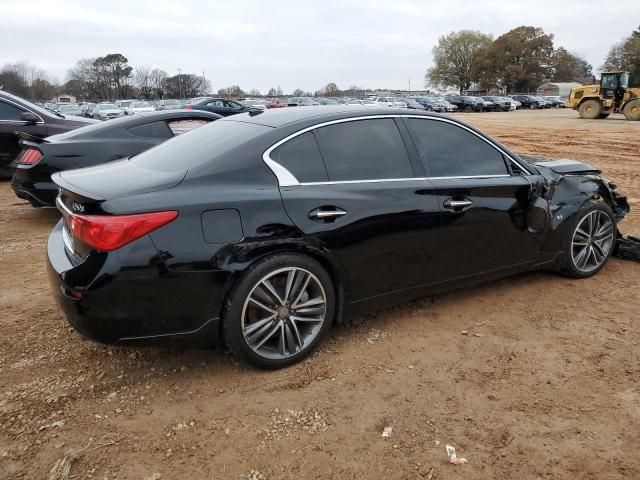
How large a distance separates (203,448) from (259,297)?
83 centimetres

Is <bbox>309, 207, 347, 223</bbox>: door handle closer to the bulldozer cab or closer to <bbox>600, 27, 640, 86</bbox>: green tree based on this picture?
the bulldozer cab

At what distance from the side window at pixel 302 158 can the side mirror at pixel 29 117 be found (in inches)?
261

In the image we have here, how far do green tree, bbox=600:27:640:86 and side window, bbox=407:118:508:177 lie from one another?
210ft

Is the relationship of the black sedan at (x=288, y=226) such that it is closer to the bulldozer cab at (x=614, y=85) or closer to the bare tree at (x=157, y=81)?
the bulldozer cab at (x=614, y=85)

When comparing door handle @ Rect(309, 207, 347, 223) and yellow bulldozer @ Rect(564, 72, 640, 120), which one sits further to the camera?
yellow bulldozer @ Rect(564, 72, 640, 120)

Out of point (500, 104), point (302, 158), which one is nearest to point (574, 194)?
point (302, 158)

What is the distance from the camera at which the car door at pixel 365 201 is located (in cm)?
302

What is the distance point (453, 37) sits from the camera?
94.8 metres

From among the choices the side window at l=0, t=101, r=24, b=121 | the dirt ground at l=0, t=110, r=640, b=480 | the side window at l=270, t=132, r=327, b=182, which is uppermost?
the side window at l=0, t=101, r=24, b=121

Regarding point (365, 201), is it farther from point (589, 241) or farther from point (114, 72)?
point (114, 72)

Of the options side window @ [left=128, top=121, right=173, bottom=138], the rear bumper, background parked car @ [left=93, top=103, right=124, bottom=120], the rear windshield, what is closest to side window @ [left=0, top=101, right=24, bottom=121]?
side window @ [left=128, top=121, right=173, bottom=138]

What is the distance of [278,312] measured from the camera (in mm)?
2945

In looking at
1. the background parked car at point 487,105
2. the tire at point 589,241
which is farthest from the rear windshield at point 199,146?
the background parked car at point 487,105

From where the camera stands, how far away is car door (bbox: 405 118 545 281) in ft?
11.5
